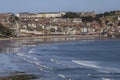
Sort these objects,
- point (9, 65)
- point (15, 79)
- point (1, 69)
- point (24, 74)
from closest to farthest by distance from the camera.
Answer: point (15, 79) → point (24, 74) → point (1, 69) → point (9, 65)

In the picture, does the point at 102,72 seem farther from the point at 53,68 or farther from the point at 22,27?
the point at 22,27

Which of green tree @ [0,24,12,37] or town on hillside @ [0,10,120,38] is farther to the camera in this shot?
town on hillside @ [0,10,120,38]

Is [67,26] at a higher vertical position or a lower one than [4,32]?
lower

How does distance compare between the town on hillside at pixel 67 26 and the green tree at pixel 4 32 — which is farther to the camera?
the town on hillside at pixel 67 26

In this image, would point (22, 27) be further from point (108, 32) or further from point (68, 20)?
point (68, 20)

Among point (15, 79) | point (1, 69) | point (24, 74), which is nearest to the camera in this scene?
point (15, 79)

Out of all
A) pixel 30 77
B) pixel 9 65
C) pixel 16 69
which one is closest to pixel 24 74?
pixel 30 77

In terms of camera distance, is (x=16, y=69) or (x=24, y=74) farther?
(x=16, y=69)

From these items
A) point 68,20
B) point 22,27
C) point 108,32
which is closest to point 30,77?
point 22,27

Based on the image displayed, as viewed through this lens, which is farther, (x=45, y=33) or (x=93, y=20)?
(x=93, y=20)

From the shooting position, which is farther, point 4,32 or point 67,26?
point 67,26
